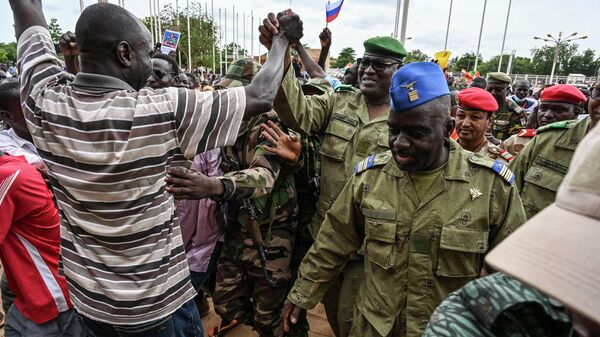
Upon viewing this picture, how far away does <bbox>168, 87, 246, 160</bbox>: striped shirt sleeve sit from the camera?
143 cm

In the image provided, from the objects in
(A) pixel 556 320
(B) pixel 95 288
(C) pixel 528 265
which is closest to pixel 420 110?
(A) pixel 556 320

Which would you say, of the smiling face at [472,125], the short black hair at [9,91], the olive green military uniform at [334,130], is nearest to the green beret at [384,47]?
the olive green military uniform at [334,130]

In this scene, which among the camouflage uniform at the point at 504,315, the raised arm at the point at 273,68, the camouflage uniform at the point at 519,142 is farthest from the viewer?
the camouflage uniform at the point at 519,142

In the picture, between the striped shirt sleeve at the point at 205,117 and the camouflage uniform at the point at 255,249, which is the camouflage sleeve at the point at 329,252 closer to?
the camouflage uniform at the point at 255,249

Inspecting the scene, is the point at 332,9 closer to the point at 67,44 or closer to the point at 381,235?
the point at 67,44

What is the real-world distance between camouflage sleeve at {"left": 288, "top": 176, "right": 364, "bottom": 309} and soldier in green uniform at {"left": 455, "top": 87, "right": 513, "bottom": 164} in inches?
69.4

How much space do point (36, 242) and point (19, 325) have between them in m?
0.50

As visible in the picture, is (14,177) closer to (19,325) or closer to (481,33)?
(19,325)

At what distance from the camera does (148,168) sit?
1.44 m

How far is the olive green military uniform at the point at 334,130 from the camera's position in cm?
234

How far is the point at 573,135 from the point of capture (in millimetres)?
2566

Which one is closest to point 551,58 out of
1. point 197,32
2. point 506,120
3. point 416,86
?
point 197,32

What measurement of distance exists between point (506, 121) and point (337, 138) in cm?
468

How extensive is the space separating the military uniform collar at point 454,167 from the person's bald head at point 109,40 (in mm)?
1234
